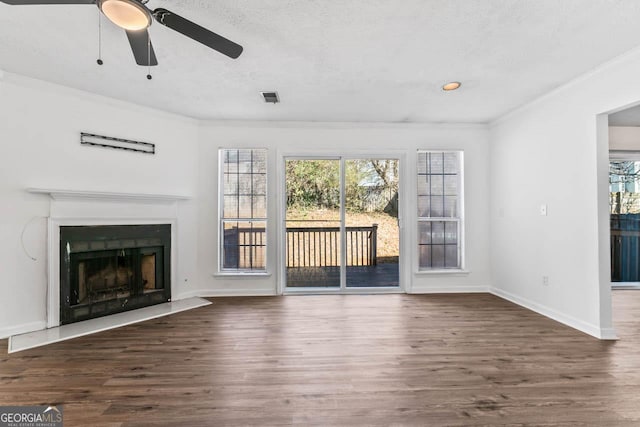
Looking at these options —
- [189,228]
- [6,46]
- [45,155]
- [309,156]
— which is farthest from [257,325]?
[6,46]

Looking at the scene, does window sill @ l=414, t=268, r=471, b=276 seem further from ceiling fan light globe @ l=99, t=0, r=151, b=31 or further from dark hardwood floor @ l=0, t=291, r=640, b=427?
ceiling fan light globe @ l=99, t=0, r=151, b=31

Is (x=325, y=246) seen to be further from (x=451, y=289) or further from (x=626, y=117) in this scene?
(x=626, y=117)

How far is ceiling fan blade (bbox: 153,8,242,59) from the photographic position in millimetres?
1739

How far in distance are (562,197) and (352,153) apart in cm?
257

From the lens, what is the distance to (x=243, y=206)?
4605 millimetres

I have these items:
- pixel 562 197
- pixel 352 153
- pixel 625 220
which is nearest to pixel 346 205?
pixel 352 153

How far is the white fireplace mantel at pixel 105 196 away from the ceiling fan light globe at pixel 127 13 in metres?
2.35

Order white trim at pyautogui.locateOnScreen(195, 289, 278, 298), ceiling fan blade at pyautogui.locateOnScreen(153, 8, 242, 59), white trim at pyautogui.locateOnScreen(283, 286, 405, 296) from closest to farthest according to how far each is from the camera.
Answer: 1. ceiling fan blade at pyautogui.locateOnScreen(153, 8, 242, 59)
2. white trim at pyautogui.locateOnScreen(195, 289, 278, 298)
3. white trim at pyautogui.locateOnScreen(283, 286, 405, 296)

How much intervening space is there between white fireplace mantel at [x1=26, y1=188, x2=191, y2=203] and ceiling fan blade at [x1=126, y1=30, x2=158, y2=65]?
6.11ft

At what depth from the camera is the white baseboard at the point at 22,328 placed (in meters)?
3.00

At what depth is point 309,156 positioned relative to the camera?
183 inches

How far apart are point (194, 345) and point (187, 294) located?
172 centimetres

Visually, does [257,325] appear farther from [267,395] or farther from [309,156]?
[309,156]

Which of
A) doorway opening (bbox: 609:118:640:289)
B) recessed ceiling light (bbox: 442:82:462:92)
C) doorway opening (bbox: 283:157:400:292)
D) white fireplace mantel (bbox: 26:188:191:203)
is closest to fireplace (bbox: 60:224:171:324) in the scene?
white fireplace mantel (bbox: 26:188:191:203)
